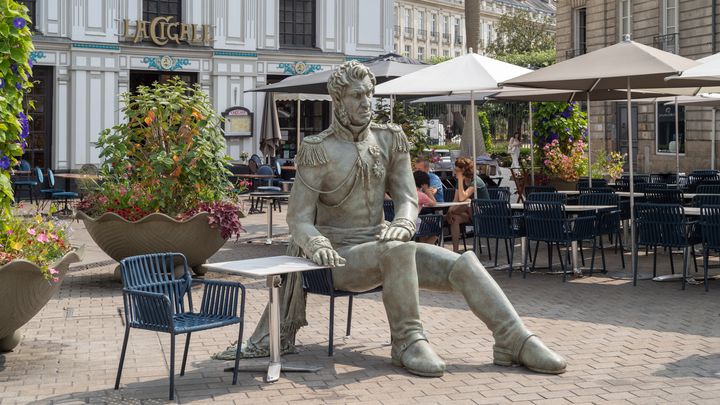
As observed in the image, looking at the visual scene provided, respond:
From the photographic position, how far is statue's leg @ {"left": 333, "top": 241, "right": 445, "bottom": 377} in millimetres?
6648

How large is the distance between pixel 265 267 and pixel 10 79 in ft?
8.45

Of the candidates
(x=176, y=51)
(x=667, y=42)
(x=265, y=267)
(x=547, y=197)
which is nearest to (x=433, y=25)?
(x=667, y=42)

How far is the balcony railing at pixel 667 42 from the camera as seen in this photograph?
32906mm

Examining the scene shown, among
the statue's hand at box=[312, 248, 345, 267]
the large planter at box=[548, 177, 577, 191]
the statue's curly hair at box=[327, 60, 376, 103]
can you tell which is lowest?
the statue's hand at box=[312, 248, 345, 267]

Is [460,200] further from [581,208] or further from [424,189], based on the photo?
[581,208]

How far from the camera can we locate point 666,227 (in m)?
10.8

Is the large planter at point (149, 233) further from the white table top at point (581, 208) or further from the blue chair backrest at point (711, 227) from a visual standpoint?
the blue chair backrest at point (711, 227)

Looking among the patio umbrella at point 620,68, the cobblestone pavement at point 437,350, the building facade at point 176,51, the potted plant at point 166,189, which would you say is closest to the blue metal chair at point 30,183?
the building facade at point 176,51

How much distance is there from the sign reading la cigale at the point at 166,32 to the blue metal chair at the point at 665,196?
16.5 m

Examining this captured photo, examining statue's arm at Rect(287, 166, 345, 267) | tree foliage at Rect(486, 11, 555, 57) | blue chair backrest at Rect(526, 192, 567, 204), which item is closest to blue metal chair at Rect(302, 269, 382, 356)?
statue's arm at Rect(287, 166, 345, 267)

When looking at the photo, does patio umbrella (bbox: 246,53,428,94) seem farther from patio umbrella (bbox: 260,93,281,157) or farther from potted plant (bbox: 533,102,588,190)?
patio umbrella (bbox: 260,93,281,157)

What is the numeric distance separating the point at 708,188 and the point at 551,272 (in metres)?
3.23

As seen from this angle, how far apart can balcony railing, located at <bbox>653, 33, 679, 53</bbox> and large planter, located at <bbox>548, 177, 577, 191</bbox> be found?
1735cm

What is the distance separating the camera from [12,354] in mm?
7445
